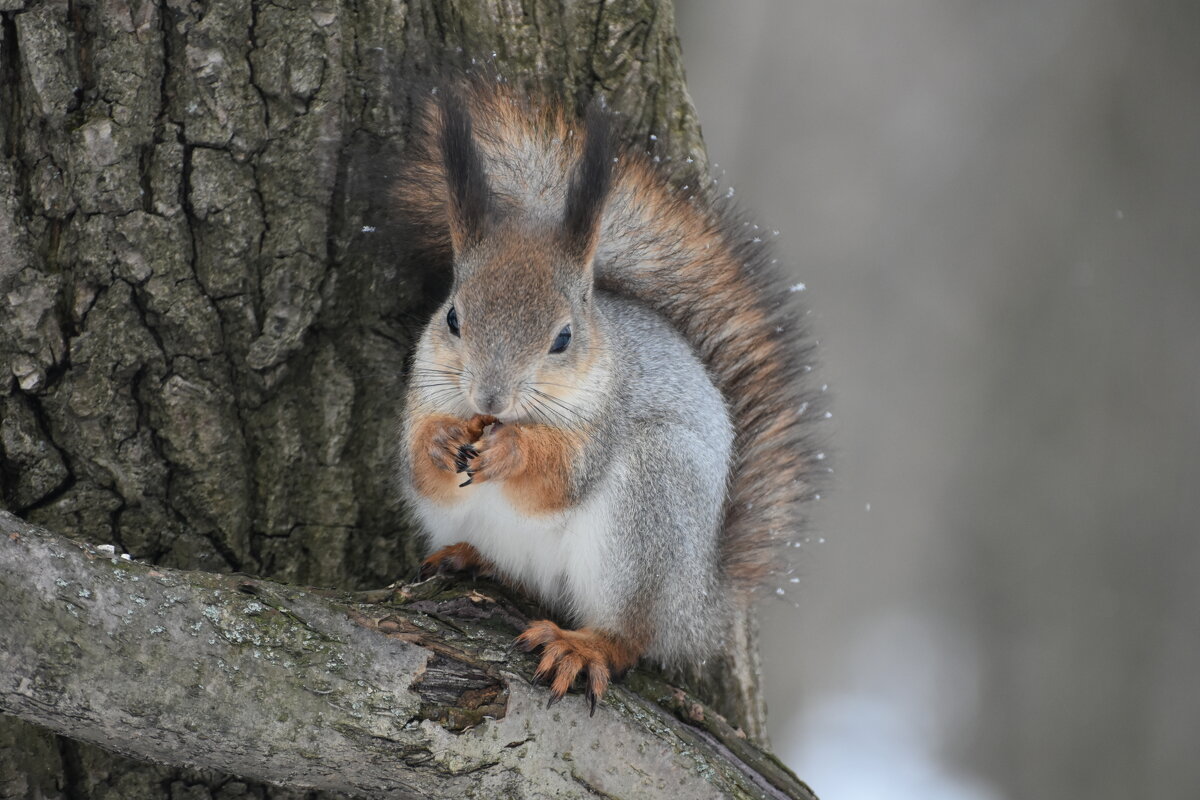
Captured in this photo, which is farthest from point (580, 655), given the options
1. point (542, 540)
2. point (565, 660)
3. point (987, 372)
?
point (987, 372)

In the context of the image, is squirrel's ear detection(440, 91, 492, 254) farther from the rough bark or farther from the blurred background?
the blurred background

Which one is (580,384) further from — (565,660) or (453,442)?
(565,660)

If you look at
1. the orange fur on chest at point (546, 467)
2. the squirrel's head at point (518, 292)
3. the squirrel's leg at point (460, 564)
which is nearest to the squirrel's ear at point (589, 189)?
the squirrel's head at point (518, 292)

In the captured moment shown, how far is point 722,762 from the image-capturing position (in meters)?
1.24

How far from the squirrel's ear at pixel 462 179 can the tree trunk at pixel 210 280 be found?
11cm

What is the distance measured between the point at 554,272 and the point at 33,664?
2.38 feet

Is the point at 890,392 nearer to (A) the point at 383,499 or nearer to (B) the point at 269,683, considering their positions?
(A) the point at 383,499

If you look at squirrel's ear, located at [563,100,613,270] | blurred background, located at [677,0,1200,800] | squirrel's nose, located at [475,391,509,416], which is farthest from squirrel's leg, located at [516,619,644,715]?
blurred background, located at [677,0,1200,800]

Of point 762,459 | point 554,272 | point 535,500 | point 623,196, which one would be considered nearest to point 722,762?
point 535,500

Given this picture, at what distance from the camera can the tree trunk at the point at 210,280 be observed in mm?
1280

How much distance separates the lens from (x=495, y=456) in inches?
52.3

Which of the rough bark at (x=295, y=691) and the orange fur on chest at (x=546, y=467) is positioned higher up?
the orange fur on chest at (x=546, y=467)

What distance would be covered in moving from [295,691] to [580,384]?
511 millimetres

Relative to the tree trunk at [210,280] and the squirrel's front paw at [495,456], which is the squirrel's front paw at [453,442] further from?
the tree trunk at [210,280]
